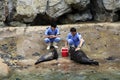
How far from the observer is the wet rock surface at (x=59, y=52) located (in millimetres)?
11336

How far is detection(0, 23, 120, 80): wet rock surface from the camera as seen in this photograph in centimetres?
1134

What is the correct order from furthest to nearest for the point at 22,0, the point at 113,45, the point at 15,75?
the point at 22,0, the point at 113,45, the point at 15,75

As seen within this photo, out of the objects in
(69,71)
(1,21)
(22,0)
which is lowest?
(69,71)

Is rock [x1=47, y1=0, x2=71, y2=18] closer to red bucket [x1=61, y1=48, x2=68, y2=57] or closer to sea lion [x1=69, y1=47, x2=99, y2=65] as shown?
red bucket [x1=61, y1=48, x2=68, y2=57]

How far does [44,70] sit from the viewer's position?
11.8 meters

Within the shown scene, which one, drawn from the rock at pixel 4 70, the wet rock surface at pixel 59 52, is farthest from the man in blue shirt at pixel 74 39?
the rock at pixel 4 70

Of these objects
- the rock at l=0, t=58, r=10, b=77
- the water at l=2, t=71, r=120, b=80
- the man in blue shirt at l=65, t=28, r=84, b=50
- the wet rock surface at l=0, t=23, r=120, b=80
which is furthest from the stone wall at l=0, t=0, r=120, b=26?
the water at l=2, t=71, r=120, b=80

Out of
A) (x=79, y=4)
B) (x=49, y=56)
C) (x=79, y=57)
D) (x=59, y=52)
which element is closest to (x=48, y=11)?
(x=79, y=4)

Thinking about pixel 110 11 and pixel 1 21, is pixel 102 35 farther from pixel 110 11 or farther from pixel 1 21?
pixel 1 21

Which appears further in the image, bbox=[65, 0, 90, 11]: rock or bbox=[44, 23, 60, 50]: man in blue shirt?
bbox=[65, 0, 90, 11]: rock

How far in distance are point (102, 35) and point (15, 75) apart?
5162mm

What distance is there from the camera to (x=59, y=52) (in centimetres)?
1373

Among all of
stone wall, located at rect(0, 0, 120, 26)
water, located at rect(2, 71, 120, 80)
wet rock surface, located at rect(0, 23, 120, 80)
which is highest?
stone wall, located at rect(0, 0, 120, 26)

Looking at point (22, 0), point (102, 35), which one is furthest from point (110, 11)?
point (22, 0)
